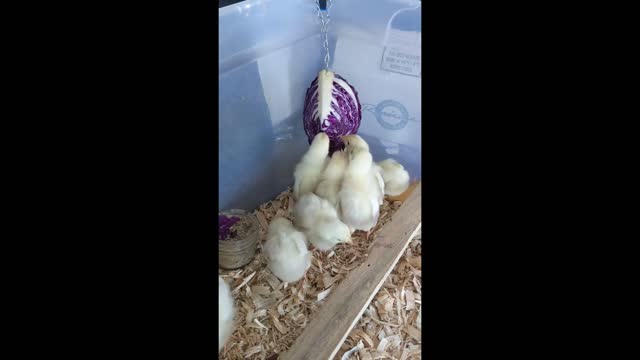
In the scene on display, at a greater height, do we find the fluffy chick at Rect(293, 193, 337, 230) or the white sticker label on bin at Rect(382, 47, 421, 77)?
the white sticker label on bin at Rect(382, 47, 421, 77)

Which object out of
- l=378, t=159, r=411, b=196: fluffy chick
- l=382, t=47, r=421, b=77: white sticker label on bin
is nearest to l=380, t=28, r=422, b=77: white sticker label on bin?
l=382, t=47, r=421, b=77: white sticker label on bin

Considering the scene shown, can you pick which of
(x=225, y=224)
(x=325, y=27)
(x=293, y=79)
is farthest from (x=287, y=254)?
(x=325, y=27)

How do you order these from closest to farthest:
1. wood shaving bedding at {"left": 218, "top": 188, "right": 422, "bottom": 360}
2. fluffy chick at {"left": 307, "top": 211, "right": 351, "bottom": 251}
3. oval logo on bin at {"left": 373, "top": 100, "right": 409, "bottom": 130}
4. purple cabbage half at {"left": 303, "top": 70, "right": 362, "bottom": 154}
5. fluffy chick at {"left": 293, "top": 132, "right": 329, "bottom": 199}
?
wood shaving bedding at {"left": 218, "top": 188, "right": 422, "bottom": 360} → fluffy chick at {"left": 307, "top": 211, "right": 351, "bottom": 251} → fluffy chick at {"left": 293, "top": 132, "right": 329, "bottom": 199} → purple cabbage half at {"left": 303, "top": 70, "right": 362, "bottom": 154} → oval logo on bin at {"left": 373, "top": 100, "right": 409, "bottom": 130}

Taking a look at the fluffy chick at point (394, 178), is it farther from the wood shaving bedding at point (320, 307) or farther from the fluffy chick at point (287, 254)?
the fluffy chick at point (287, 254)

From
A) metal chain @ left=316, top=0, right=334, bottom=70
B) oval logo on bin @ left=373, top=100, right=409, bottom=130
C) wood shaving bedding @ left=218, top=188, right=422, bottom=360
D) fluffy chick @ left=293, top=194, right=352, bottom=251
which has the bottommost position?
wood shaving bedding @ left=218, top=188, right=422, bottom=360

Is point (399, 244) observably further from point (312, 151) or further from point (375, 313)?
point (312, 151)

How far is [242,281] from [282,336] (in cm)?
20

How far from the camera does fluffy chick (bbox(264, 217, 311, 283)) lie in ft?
3.76

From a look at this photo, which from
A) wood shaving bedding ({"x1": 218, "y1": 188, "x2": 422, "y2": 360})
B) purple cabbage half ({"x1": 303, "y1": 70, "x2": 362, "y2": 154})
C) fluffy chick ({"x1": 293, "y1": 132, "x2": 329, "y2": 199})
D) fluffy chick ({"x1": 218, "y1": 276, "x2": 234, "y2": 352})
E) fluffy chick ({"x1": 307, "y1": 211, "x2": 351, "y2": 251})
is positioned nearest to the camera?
fluffy chick ({"x1": 218, "y1": 276, "x2": 234, "y2": 352})

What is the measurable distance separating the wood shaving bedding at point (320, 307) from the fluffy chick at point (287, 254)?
6 cm

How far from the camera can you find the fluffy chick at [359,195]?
122cm

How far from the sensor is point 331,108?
1.41 meters

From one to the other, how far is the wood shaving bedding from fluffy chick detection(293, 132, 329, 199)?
172 mm

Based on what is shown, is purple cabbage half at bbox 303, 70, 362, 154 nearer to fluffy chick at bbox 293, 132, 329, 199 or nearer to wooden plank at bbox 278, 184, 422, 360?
fluffy chick at bbox 293, 132, 329, 199
